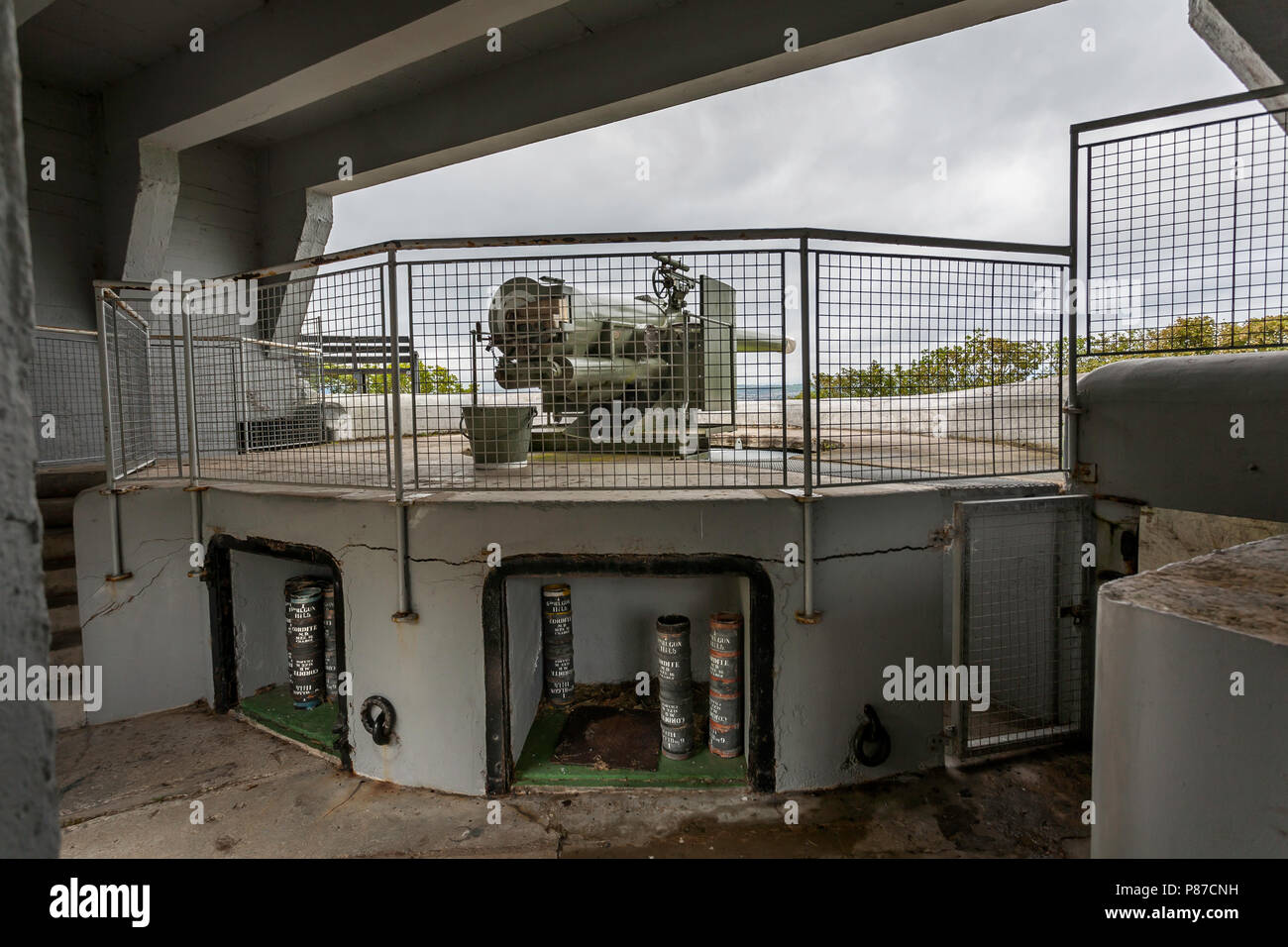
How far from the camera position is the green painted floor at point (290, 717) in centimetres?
348

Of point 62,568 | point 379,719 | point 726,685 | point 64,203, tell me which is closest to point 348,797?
point 379,719

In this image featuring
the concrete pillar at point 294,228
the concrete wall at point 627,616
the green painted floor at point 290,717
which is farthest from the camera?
the concrete pillar at point 294,228

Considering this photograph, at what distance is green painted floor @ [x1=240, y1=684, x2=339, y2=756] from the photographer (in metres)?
3.48

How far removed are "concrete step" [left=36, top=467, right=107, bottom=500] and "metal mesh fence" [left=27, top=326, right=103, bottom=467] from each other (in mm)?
1689

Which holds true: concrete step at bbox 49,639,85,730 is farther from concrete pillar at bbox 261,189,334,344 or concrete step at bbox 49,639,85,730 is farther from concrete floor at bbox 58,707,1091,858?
concrete pillar at bbox 261,189,334,344

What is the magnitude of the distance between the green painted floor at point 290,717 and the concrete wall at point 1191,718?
345cm

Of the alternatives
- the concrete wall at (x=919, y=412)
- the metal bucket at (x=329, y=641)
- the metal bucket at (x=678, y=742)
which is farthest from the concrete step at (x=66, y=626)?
the metal bucket at (x=678, y=742)

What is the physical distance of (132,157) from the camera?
575 cm

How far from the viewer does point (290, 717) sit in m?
3.72

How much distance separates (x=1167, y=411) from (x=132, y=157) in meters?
8.15

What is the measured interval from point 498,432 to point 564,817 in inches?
82.4

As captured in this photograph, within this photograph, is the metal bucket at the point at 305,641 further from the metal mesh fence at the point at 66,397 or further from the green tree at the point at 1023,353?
the metal mesh fence at the point at 66,397

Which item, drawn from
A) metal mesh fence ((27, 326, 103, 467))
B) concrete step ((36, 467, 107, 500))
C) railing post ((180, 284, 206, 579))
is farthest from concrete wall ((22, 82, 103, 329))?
railing post ((180, 284, 206, 579))
